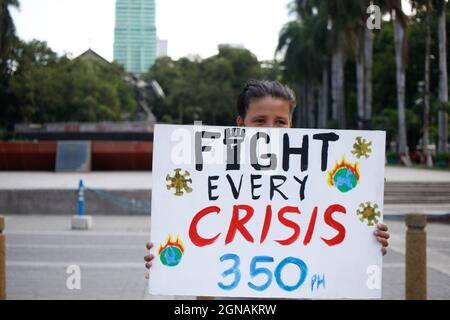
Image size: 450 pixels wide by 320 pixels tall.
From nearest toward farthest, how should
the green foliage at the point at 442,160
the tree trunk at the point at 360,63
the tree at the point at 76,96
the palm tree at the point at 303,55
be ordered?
the tree at the point at 76,96, the green foliage at the point at 442,160, the tree trunk at the point at 360,63, the palm tree at the point at 303,55

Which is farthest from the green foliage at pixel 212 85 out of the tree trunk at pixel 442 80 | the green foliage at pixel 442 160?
the green foliage at pixel 442 160

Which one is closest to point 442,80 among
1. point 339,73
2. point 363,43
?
point 363,43

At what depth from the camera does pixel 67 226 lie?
12922 millimetres

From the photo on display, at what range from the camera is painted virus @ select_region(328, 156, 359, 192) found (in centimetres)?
281

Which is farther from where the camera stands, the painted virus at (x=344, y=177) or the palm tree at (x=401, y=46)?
the palm tree at (x=401, y=46)

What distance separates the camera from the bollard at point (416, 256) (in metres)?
5.38

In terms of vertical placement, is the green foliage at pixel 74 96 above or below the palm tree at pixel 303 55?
below

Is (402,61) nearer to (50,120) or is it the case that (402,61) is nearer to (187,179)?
(50,120)

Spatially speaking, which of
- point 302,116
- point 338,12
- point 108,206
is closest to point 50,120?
point 338,12

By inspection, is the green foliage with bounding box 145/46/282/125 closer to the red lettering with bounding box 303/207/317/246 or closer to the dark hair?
the dark hair

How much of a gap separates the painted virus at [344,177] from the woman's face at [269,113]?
1.14 ft

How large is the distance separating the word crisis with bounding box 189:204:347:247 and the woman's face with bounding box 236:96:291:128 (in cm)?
43

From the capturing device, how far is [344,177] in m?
2.82

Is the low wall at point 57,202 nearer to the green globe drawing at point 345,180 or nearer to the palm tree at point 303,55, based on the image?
the green globe drawing at point 345,180
